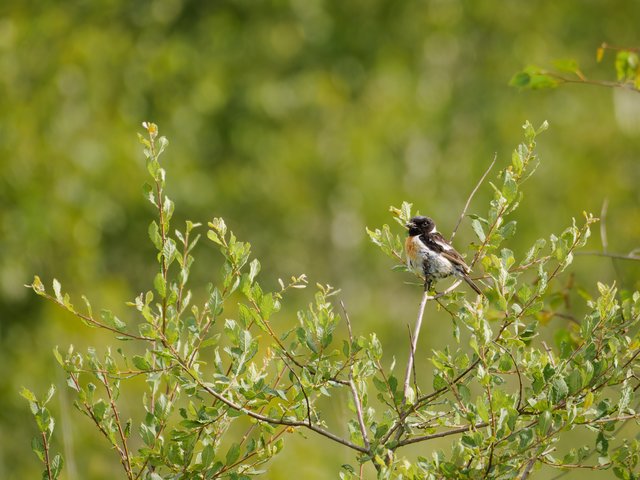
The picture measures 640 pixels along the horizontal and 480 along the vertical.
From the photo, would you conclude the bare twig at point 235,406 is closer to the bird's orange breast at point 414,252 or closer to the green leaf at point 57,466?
the green leaf at point 57,466

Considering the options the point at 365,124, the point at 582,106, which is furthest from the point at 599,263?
the point at 365,124

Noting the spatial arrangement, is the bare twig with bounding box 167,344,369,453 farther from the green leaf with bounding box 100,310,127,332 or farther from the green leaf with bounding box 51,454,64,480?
the green leaf with bounding box 51,454,64,480

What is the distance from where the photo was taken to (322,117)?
21.0 meters

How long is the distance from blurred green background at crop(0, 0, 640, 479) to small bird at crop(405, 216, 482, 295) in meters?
9.33

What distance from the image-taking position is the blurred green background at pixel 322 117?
1616 centimetres

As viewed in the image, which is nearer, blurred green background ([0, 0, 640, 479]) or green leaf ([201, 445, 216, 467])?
green leaf ([201, 445, 216, 467])

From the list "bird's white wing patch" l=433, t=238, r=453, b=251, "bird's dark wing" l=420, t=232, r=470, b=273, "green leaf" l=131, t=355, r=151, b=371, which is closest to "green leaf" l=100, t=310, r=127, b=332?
"green leaf" l=131, t=355, r=151, b=371

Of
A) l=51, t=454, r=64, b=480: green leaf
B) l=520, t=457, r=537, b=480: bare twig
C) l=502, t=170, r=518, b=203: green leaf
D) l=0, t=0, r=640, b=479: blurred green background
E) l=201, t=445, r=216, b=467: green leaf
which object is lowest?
l=51, t=454, r=64, b=480: green leaf

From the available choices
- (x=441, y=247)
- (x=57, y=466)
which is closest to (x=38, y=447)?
(x=57, y=466)

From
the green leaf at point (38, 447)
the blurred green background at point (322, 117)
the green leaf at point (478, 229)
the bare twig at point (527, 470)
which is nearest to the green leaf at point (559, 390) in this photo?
the bare twig at point (527, 470)

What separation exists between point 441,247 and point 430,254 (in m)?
0.07

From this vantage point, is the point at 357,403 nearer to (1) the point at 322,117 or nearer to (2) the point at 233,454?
(2) the point at 233,454

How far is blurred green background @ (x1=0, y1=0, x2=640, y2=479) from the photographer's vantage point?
16156 millimetres

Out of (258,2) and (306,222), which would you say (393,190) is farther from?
(258,2)
